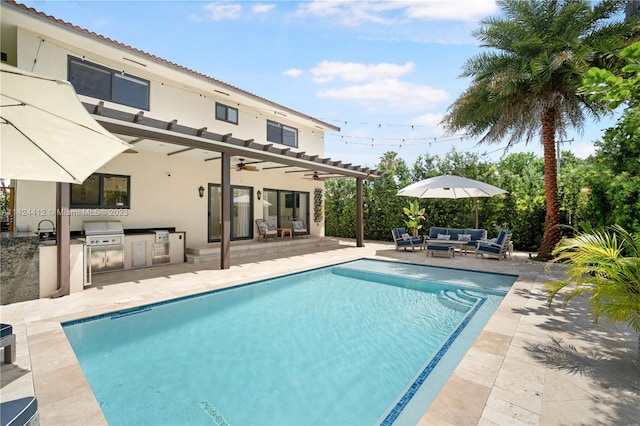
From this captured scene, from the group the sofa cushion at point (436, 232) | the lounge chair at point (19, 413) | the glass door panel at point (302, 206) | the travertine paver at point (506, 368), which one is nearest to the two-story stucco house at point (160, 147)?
the glass door panel at point (302, 206)

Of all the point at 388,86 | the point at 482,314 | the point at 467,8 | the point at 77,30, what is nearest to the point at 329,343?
the point at 482,314

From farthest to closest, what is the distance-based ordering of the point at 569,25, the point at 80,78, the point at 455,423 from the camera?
the point at 569,25 < the point at 80,78 < the point at 455,423

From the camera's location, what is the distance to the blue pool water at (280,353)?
11.0 ft

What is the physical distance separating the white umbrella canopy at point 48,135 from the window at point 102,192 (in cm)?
746

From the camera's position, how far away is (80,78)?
866cm

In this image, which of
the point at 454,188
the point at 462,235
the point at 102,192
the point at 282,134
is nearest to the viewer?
the point at 102,192

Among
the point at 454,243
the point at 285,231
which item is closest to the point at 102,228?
the point at 285,231

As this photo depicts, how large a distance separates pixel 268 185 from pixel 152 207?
5.63m

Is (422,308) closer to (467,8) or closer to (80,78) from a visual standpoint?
(467,8)

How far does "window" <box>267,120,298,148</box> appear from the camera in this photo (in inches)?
574

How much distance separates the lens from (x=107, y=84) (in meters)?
9.20

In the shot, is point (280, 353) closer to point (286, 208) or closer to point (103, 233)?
point (103, 233)

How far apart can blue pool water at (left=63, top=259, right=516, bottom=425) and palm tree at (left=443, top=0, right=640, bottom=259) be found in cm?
660

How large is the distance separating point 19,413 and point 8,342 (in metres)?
2.12
